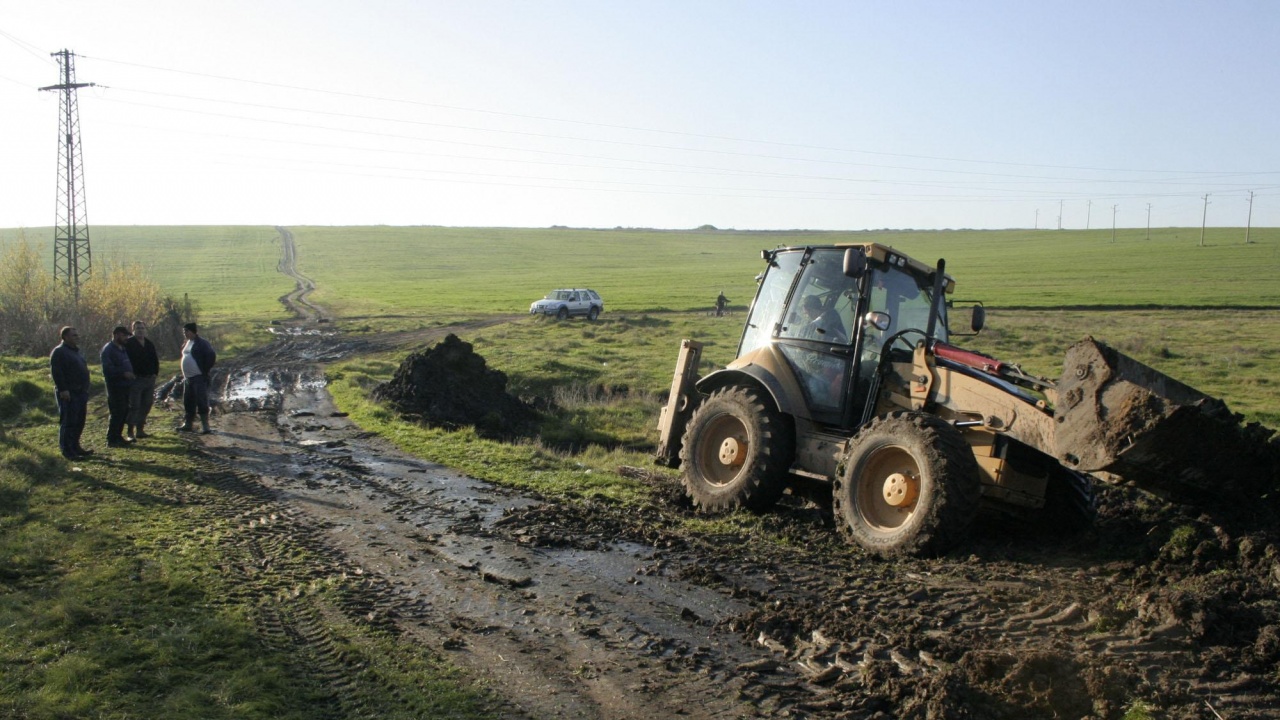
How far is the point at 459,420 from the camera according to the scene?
1515 centimetres

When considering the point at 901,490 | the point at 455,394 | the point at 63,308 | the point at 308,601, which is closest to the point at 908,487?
the point at 901,490

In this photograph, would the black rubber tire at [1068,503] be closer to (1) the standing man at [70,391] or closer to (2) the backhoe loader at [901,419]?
(2) the backhoe loader at [901,419]

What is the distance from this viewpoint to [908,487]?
22.7 ft

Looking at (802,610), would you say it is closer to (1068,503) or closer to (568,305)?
(1068,503)

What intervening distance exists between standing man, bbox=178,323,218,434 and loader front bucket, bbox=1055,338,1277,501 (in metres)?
11.7

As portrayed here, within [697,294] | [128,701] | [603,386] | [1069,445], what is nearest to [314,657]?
[128,701]

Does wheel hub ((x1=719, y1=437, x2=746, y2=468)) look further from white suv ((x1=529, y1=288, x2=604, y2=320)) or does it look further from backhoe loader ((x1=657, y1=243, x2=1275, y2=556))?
white suv ((x1=529, y1=288, x2=604, y2=320))

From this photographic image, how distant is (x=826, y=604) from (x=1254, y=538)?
2.68 m

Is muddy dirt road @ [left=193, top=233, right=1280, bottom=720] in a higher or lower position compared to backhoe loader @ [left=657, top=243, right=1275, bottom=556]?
lower

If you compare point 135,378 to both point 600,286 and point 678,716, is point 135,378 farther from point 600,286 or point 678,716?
point 600,286

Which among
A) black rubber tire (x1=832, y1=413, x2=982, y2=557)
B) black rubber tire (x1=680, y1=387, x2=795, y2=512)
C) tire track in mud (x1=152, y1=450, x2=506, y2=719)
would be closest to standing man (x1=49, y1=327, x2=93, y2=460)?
tire track in mud (x1=152, y1=450, x2=506, y2=719)

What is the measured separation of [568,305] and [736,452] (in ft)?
108

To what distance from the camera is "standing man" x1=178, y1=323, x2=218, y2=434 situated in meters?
13.6

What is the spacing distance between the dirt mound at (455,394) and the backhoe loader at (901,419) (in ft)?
18.9
